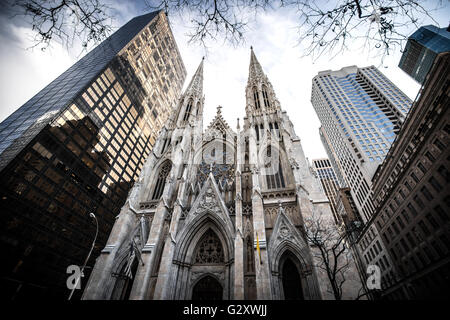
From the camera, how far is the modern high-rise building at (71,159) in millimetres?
21547

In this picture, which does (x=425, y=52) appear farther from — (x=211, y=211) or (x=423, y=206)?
(x=211, y=211)

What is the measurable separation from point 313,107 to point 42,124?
3434 inches

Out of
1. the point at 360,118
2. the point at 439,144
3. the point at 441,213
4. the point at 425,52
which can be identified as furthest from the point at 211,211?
the point at 425,52

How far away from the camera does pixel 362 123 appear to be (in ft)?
175

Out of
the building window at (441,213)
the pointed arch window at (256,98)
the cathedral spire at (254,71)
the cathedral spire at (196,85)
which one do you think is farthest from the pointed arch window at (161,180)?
the building window at (441,213)

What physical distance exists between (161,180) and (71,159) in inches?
692

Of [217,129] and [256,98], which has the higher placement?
[256,98]

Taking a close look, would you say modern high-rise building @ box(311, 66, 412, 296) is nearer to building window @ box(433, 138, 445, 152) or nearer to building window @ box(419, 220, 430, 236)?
building window @ box(419, 220, 430, 236)

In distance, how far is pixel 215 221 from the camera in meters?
16.0

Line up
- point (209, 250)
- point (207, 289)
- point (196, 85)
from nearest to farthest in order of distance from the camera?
point (207, 289)
point (209, 250)
point (196, 85)

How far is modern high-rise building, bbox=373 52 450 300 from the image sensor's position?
60.2 ft

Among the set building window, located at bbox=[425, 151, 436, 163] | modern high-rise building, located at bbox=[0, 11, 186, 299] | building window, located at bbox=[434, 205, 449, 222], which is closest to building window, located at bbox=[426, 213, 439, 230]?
building window, located at bbox=[434, 205, 449, 222]
